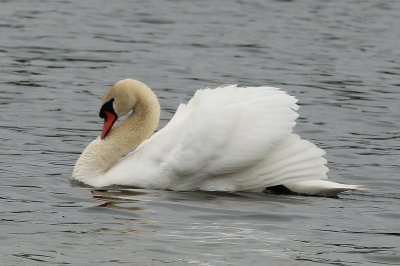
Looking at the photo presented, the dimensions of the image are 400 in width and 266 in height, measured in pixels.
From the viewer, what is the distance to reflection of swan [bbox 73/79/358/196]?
39.8ft

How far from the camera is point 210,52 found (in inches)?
848

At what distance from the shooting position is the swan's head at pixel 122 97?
1312 cm

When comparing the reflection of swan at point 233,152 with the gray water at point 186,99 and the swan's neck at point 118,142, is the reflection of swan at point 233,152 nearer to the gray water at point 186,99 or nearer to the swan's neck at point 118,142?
the gray water at point 186,99

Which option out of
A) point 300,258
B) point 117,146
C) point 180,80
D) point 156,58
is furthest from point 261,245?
point 156,58

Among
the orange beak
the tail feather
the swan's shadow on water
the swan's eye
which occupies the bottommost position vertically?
the swan's shadow on water

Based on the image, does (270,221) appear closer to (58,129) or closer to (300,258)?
(300,258)

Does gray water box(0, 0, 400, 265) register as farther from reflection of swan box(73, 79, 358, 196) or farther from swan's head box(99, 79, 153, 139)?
swan's head box(99, 79, 153, 139)

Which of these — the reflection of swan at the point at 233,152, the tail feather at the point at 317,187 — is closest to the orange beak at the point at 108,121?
the reflection of swan at the point at 233,152

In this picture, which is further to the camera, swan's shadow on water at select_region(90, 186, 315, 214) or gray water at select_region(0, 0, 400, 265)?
swan's shadow on water at select_region(90, 186, 315, 214)

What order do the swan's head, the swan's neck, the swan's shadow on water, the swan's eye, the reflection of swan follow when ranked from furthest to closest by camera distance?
the swan's eye, the swan's head, the swan's neck, the reflection of swan, the swan's shadow on water

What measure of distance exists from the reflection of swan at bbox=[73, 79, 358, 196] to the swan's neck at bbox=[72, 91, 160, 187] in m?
0.29

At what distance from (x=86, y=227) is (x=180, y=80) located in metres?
8.59

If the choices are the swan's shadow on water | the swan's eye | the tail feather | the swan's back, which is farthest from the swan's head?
the tail feather

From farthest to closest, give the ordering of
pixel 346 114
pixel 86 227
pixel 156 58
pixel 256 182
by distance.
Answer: pixel 156 58, pixel 346 114, pixel 256 182, pixel 86 227
